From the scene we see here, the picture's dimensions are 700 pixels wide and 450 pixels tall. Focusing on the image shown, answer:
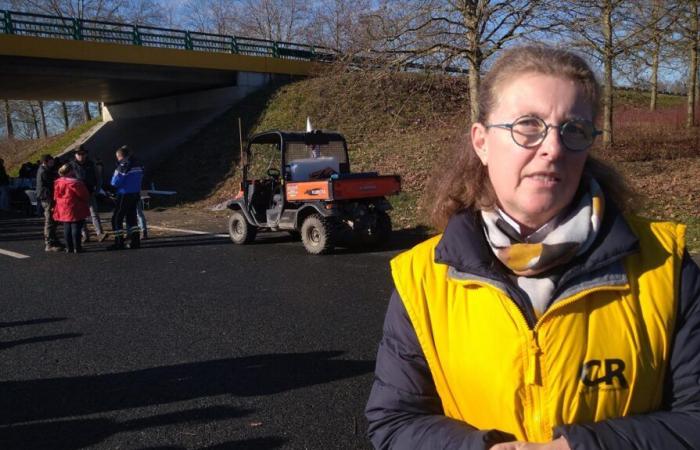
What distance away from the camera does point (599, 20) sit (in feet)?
45.8

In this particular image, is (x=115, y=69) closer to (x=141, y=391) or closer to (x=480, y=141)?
(x=141, y=391)

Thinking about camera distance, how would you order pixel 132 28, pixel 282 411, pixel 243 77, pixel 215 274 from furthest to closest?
1. pixel 243 77
2. pixel 132 28
3. pixel 215 274
4. pixel 282 411

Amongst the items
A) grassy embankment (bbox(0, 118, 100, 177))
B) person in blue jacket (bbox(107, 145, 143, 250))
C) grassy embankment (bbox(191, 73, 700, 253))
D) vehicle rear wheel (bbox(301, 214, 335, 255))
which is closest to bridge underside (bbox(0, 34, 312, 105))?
grassy embankment (bbox(191, 73, 700, 253))

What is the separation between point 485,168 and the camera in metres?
1.69

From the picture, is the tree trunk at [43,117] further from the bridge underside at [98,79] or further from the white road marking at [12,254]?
the white road marking at [12,254]

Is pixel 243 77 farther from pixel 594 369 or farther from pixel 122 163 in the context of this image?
pixel 594 369

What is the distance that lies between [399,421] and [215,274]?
280 inches

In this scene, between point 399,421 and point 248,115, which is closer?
point 399,421

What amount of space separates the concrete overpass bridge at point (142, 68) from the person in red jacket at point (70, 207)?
540 inches

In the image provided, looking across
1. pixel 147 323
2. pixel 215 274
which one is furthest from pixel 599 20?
pixel 147 323

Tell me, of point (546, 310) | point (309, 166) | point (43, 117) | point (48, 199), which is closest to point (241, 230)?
point (309, 166)

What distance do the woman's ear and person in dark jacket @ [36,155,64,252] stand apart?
10.9 metres

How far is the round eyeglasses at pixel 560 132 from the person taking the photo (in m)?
1.41

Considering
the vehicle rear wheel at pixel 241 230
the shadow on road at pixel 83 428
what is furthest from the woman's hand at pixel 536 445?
the vehicle rear wheel at pixel 241 230
